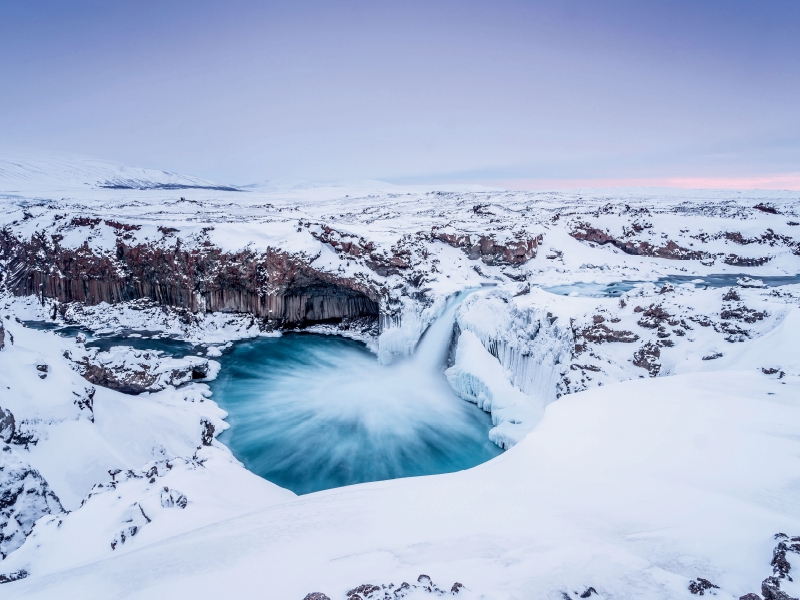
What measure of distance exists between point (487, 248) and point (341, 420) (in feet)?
57.1

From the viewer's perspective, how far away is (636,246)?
32.1m

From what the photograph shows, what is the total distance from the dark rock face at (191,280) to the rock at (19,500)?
53.5ft

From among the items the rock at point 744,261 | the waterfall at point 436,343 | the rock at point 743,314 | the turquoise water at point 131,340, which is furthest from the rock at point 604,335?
the rock at point 744,261

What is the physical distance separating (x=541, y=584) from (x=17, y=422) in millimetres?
10037

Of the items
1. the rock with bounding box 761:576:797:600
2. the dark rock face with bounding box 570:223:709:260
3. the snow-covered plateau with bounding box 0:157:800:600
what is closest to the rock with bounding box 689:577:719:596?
the snow-covered plateau with bounding box 0:157:800:600

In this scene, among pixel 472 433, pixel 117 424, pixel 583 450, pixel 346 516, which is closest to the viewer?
pixel 346 516

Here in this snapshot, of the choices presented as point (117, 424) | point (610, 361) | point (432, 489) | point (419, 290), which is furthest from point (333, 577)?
point (419, 290)

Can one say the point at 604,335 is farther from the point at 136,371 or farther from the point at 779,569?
the point at 136,371

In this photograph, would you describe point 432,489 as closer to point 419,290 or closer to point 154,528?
point 154,528

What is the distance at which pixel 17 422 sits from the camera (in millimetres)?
7922

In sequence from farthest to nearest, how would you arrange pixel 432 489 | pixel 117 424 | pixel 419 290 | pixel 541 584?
pixel 419 290, pixel 117 424, pixel 432 489, pixel 541 584

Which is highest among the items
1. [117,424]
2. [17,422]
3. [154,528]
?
[17,422]

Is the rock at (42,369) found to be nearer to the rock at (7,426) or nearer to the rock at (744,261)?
the rock at (7,426)

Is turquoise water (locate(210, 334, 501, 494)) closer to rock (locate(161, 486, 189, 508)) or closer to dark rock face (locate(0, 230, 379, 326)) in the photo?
dark rock face (locate(0, 230, 379, 326))
